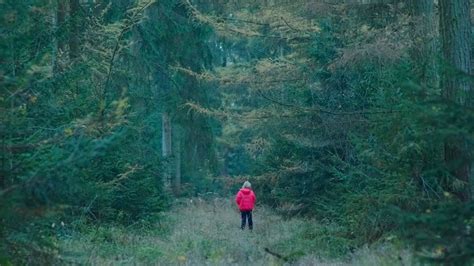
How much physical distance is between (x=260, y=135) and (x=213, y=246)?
516 inches

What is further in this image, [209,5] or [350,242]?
[209,5]

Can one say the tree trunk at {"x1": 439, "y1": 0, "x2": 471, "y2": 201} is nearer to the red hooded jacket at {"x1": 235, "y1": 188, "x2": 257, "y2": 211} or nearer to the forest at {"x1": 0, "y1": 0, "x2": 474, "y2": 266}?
the forest at {"x1": 0, "y1": 0, "x2": 474, "y2": 266}

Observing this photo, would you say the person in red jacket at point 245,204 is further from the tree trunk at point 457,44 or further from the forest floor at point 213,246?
the tree trunk at point 457,44

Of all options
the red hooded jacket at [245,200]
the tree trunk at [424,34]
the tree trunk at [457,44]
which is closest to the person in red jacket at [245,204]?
the red hooded jacket at [245,200]

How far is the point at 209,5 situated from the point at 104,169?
13581 millimetres

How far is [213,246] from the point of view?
14.9 meters

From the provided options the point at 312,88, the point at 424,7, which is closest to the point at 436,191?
the point at 424,7

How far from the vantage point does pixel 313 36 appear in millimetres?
21953

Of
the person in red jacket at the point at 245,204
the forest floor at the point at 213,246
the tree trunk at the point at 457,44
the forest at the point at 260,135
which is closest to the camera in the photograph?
the forest at the point at 260,135

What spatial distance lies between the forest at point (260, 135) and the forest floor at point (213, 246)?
0.07 m

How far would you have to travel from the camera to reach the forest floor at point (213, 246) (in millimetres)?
11805

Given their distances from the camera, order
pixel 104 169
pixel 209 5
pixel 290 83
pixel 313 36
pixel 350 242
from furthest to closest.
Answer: pixel 209 5
pixel 290 83
pixel 313 36
pixel 104 169
pixel 350 242

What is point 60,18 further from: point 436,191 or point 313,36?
point 436,191

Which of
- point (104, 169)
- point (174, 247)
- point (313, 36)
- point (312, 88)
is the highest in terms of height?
point (313, 36)
